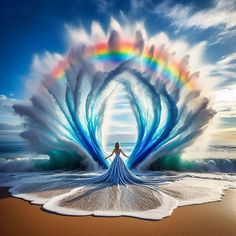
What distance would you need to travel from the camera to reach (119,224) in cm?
545

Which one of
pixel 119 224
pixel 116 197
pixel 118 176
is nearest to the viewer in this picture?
pixel 119 224

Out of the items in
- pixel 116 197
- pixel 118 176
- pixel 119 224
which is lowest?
pixel 119 224

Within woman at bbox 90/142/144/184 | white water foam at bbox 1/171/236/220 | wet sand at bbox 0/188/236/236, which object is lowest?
wet sand at bbox 0/188/236/236

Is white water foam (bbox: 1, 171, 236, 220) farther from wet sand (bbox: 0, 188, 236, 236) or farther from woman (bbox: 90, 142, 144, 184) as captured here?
woman (bbox: 90, 142, 144, 184)

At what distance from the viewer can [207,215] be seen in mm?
6039

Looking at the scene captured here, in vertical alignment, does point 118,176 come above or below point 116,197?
above

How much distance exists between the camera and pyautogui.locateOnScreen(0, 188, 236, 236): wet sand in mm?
5059

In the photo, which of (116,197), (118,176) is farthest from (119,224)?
(118,176)

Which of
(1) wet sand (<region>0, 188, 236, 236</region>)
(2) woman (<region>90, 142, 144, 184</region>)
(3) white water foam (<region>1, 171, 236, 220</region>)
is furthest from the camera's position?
(2) woman (<region>90, 142, 144, 184</region>)

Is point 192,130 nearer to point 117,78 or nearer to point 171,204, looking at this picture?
point 117,78

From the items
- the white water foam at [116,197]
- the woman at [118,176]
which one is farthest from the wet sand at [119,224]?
the woman at [118,176]

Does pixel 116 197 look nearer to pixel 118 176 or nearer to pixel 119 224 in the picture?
pixel 119 224

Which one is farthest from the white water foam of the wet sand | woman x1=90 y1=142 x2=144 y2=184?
woman x1=90 y1=142 x2=144 y2=184

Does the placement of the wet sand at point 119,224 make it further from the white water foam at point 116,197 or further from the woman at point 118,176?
the woman at point 118,176
